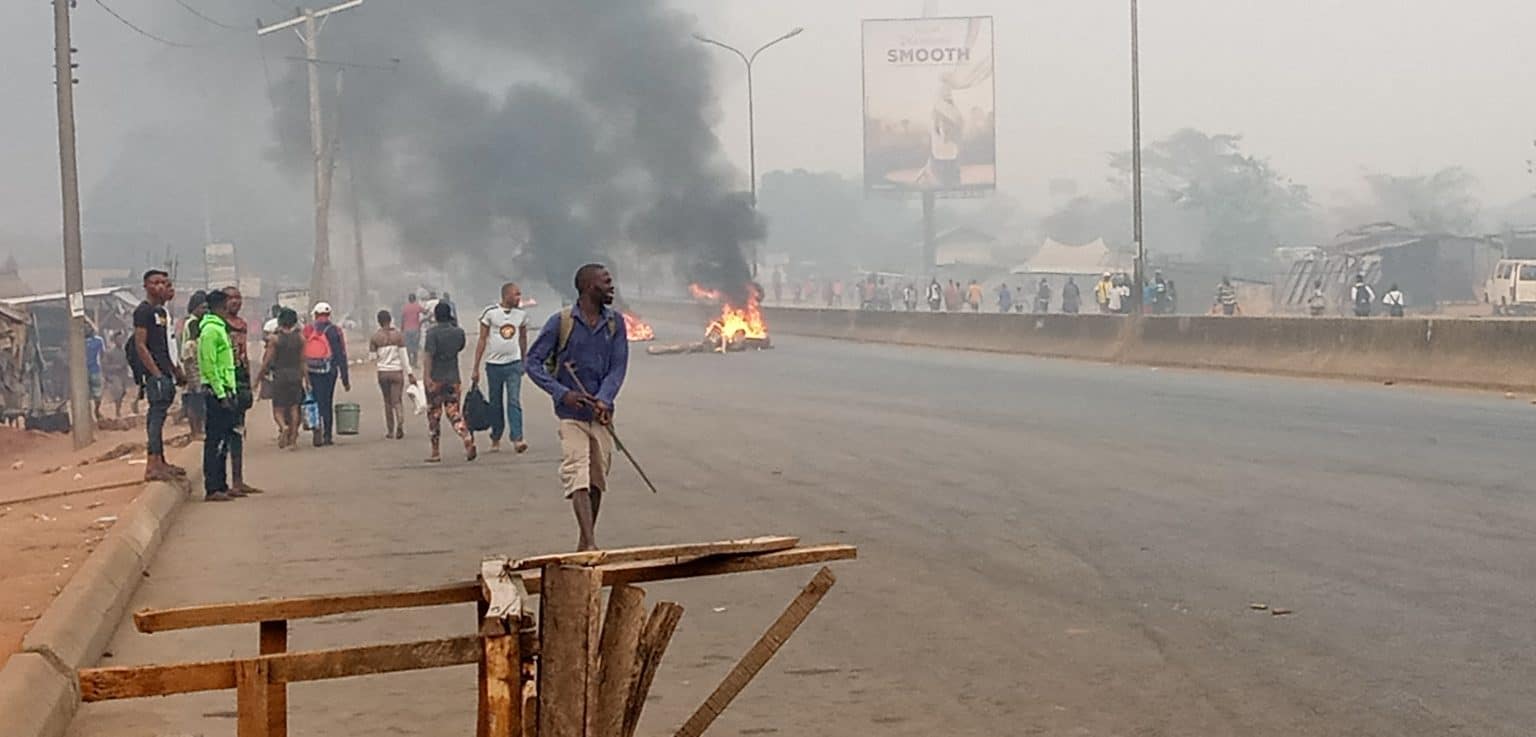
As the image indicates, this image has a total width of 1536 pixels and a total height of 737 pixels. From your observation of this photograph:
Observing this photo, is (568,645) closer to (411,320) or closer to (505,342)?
(505,342)

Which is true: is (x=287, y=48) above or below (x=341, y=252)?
above

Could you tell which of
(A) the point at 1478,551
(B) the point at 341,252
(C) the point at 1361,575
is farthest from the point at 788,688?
(B) the point at 341,252

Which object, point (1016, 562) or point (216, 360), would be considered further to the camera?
point (216, 360)

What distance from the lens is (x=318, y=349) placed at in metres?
18.6

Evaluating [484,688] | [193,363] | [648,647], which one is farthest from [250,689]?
[193,363]

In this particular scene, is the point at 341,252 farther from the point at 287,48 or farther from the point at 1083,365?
the point at 1083,365

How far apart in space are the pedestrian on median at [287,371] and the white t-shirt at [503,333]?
234 centimetres

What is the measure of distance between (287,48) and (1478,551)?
4846 cm

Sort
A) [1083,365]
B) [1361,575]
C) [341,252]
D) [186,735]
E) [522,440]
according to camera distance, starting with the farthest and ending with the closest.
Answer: [341,252] < [1083,365] < [522,440] < [1361,575] < [186,735]

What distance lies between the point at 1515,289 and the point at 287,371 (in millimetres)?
32299

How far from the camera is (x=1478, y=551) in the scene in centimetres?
883

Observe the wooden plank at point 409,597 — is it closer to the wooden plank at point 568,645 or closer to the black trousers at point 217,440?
the wooden plank at point 568,645

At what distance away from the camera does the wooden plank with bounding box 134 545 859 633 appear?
141 inches

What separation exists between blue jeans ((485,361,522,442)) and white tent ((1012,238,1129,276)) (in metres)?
59.1
